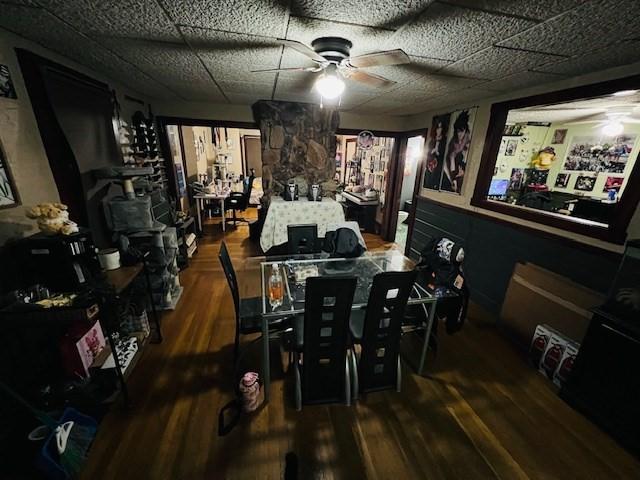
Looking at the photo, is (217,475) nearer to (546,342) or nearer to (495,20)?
(546,342)

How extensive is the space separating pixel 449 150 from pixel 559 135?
2686mm

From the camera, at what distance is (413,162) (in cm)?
585

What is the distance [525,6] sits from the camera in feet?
3.57

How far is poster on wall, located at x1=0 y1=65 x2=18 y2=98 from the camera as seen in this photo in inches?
56.7

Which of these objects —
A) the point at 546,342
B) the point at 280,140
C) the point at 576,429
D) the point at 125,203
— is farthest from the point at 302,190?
the point at 576,429

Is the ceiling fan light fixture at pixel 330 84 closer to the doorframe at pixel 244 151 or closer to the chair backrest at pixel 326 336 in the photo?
the chair backrest at pixel 326 336

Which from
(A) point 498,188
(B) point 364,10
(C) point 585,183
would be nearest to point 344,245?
(B) point 364,10

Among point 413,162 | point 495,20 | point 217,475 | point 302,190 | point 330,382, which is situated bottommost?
point 217,475

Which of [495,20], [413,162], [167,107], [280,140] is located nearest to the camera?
[495,20]

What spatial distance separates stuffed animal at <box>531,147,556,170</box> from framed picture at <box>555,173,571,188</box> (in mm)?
237

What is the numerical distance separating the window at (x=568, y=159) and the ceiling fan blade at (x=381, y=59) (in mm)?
1690

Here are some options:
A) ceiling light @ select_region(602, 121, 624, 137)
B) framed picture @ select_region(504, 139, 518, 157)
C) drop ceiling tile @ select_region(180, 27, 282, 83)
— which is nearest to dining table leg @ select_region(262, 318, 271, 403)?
drop ceiling tile @ select_region(180, 27, 282, 83)

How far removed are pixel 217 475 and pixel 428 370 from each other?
1577mm

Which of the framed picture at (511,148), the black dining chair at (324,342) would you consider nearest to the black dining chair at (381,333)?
the black dining chair at (324,342)
